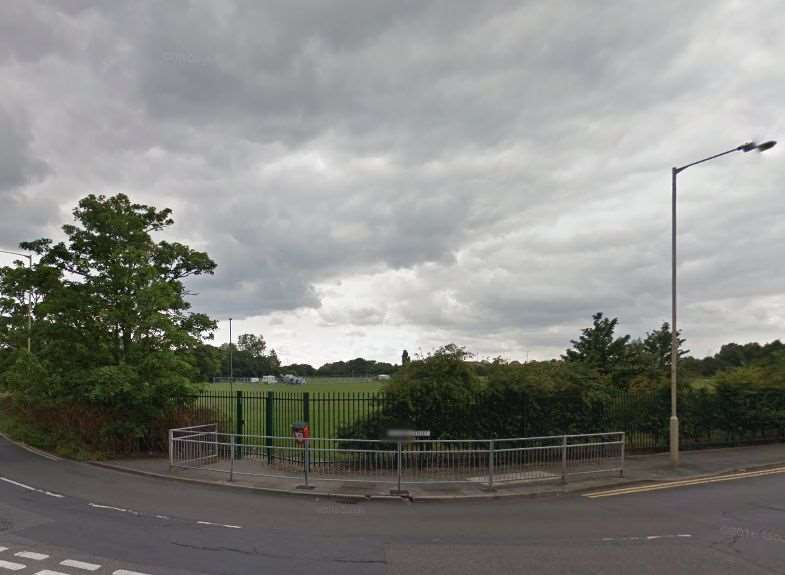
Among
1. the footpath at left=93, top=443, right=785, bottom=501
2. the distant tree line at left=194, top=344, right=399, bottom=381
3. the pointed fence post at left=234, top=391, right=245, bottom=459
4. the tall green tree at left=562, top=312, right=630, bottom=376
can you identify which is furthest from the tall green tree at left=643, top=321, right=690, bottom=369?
the distant tree line at left=194, top=344, right=399, bottom=381

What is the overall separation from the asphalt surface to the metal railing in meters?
1.22

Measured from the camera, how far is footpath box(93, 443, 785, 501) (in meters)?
11.4

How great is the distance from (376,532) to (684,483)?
8269 mm

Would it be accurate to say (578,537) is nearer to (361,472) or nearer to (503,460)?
(503,460)

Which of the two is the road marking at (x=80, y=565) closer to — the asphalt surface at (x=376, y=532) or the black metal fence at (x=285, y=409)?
the asphalt surface at (x=376, y=532)

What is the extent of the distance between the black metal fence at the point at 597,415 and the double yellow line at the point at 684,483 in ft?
10.2

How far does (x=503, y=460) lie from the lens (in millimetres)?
12969

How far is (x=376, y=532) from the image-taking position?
847cm

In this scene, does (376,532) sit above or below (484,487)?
above

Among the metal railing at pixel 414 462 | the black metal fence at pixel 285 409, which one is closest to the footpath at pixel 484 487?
the metal railing at pixel 414 462

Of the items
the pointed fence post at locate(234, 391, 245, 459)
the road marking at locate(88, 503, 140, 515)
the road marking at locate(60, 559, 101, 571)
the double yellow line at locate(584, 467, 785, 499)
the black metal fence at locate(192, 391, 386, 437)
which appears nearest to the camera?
the road marking at locate(60, 559, 101, 571)

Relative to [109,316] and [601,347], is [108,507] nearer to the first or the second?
[109,316]

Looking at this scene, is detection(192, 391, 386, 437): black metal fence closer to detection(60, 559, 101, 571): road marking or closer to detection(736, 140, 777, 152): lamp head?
detection(60, 559, 101, 571): road marking

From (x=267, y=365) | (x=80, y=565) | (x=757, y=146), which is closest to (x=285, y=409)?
(x=80, y=565)
